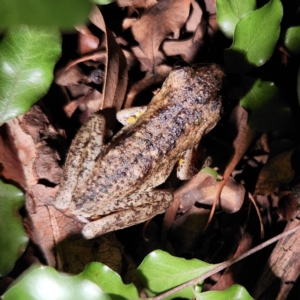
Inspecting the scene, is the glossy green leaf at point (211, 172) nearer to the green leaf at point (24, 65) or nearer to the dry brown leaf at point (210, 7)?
the dry brown leaf at point (210, 7)

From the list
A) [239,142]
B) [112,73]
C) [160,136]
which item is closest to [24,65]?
[112,73]

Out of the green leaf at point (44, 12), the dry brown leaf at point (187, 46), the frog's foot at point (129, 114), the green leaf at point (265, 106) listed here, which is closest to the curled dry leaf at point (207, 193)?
the green leaf at point (265, 106)

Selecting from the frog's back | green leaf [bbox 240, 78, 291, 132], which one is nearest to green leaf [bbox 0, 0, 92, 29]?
the frog's back

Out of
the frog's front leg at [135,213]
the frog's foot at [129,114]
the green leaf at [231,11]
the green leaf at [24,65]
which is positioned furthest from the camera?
the frog's foot at [129,114]

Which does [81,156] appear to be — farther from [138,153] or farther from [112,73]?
[112,73]

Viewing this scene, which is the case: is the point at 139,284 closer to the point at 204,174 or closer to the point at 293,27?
the point at 204,174

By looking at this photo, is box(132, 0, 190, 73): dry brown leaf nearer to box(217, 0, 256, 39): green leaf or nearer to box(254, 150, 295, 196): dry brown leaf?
box(217, 0, 256, 39): green leaf
